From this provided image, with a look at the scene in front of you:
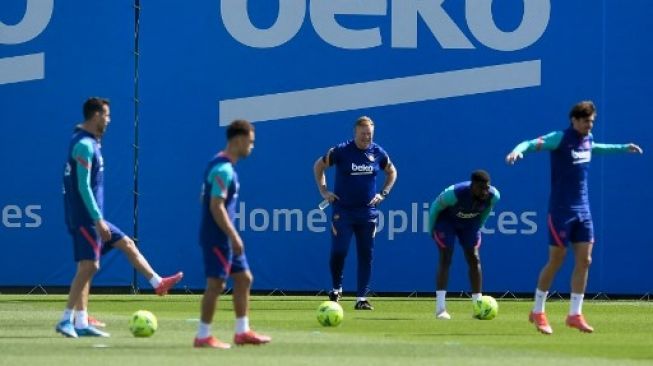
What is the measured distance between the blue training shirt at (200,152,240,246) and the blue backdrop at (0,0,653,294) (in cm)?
944

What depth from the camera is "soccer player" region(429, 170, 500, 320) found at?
1739 centimetres

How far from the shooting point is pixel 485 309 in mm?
16984

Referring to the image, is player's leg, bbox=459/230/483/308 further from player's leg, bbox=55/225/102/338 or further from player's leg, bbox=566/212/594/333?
player's leg, bbox=55/225/102/338

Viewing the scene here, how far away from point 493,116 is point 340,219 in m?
3.57

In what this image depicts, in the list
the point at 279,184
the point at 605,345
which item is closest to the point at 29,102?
the point at 279,184

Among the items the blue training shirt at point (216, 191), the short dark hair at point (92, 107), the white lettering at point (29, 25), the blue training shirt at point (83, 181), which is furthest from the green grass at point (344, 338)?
the white lettering at point (29, 25)

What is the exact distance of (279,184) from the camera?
863 inches

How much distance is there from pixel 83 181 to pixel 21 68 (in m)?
8.34

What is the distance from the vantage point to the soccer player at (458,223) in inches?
685

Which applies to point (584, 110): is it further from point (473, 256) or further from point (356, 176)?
point (356, 176)

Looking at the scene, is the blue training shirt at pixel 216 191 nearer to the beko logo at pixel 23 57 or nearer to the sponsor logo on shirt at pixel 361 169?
the sponsor logo on shirt at pixel 361 169

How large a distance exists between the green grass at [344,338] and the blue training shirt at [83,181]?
1079mm

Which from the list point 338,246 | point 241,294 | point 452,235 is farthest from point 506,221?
point 241,294

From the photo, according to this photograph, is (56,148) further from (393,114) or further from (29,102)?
(393,114)
